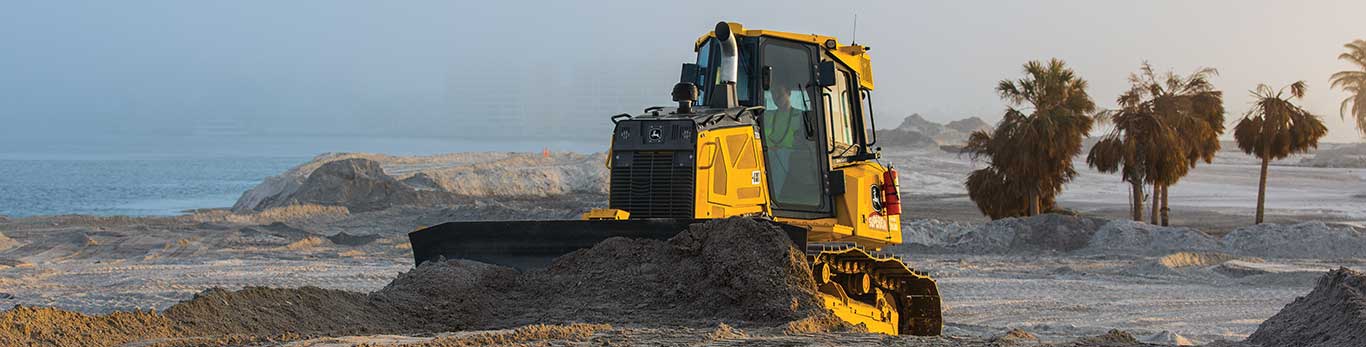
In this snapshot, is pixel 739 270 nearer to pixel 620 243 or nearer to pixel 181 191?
pixel 620 243

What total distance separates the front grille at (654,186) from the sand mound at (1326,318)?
4249mm

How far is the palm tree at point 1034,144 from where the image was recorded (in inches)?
1220

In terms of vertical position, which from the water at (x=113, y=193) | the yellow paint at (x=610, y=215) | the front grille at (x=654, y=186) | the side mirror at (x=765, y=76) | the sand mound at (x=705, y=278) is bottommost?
the water at (x=113, y=193)

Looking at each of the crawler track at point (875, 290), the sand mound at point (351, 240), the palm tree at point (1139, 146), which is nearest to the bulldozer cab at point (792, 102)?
the crawler track at point (875, 290)

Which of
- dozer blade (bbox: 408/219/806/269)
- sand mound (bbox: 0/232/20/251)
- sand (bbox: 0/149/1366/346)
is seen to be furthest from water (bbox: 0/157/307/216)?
dozer blade (bbox: 408/219/806/269)

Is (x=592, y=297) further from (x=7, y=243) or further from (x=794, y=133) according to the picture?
(x=7, y=243)

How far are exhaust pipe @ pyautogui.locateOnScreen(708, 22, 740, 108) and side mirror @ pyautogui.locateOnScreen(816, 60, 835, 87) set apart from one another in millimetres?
696

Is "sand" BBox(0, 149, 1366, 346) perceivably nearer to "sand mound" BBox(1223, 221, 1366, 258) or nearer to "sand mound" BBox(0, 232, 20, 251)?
"sand mound" BBox(1223, 221, 1366, 258)

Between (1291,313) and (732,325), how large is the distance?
14.5 feet

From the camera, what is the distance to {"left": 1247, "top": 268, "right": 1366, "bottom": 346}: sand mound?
8.70 meters

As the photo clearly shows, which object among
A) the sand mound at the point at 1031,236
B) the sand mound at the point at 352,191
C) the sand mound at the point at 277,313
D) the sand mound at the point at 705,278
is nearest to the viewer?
the sand mound at the point at 277,313

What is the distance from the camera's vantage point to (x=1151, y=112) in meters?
31.7

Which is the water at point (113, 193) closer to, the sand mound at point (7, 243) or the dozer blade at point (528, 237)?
the sand mound at point (7, 243)

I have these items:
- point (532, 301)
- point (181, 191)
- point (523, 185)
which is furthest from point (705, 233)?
point (181, 191)
